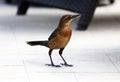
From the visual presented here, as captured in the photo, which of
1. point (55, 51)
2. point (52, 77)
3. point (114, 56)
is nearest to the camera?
point (52, 77)

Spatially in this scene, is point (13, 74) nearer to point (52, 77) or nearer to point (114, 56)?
point (52, 77)

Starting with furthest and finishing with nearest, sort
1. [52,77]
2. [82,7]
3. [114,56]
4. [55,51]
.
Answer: [82,7] → [55,51] → [114,56] → [52,77]

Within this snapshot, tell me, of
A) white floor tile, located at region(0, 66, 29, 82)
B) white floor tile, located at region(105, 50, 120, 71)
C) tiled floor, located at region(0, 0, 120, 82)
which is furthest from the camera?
white floor tile, located at region(105, 50, 120, 71)

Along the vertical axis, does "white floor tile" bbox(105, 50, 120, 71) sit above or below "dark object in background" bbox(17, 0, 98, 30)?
below

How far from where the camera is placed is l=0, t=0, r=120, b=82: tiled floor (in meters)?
3.83

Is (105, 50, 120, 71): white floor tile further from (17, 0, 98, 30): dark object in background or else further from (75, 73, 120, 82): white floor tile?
(17, 0, 98, 30): dark object in background

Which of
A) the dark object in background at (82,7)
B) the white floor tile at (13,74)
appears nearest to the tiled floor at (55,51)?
the white floor tile at (13,74)

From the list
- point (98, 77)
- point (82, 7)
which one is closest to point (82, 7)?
point (82, 7)

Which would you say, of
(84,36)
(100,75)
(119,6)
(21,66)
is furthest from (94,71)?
(119,6)

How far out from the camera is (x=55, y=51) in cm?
467

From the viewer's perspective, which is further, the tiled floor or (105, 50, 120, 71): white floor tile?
(105, 50, 120, 71): white floor tile

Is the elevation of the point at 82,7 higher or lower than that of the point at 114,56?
higher

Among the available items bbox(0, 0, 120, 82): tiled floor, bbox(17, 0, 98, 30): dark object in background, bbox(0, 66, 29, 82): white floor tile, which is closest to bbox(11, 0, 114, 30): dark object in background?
bbox(17, 0, 98, 30): dark object in background

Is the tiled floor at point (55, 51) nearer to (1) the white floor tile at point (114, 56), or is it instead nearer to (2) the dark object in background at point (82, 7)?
(1) the white floor tile at point (114, 56)
